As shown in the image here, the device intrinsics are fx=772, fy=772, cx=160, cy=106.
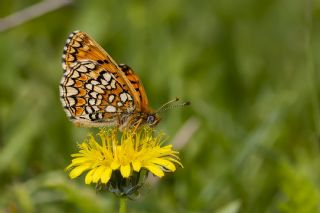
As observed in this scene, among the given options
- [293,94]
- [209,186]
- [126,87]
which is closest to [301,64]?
[293,94]

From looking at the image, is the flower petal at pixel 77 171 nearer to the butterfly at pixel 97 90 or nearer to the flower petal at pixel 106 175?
the flower petal at pixel 106 175

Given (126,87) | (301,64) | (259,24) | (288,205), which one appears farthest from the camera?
(259,24)

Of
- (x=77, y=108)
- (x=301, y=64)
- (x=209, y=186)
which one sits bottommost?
(x=301, y=64)

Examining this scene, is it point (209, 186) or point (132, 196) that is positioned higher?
point (132, 196)

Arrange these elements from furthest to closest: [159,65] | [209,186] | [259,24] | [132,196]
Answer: [259,24], [159,65], [209,186], [132,196]

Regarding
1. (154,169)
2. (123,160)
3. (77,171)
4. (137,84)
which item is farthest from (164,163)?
(137,84)

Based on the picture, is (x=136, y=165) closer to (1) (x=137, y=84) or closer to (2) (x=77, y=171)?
(2) (x=77, y=171)

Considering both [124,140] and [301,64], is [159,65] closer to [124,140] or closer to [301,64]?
[301,64]
